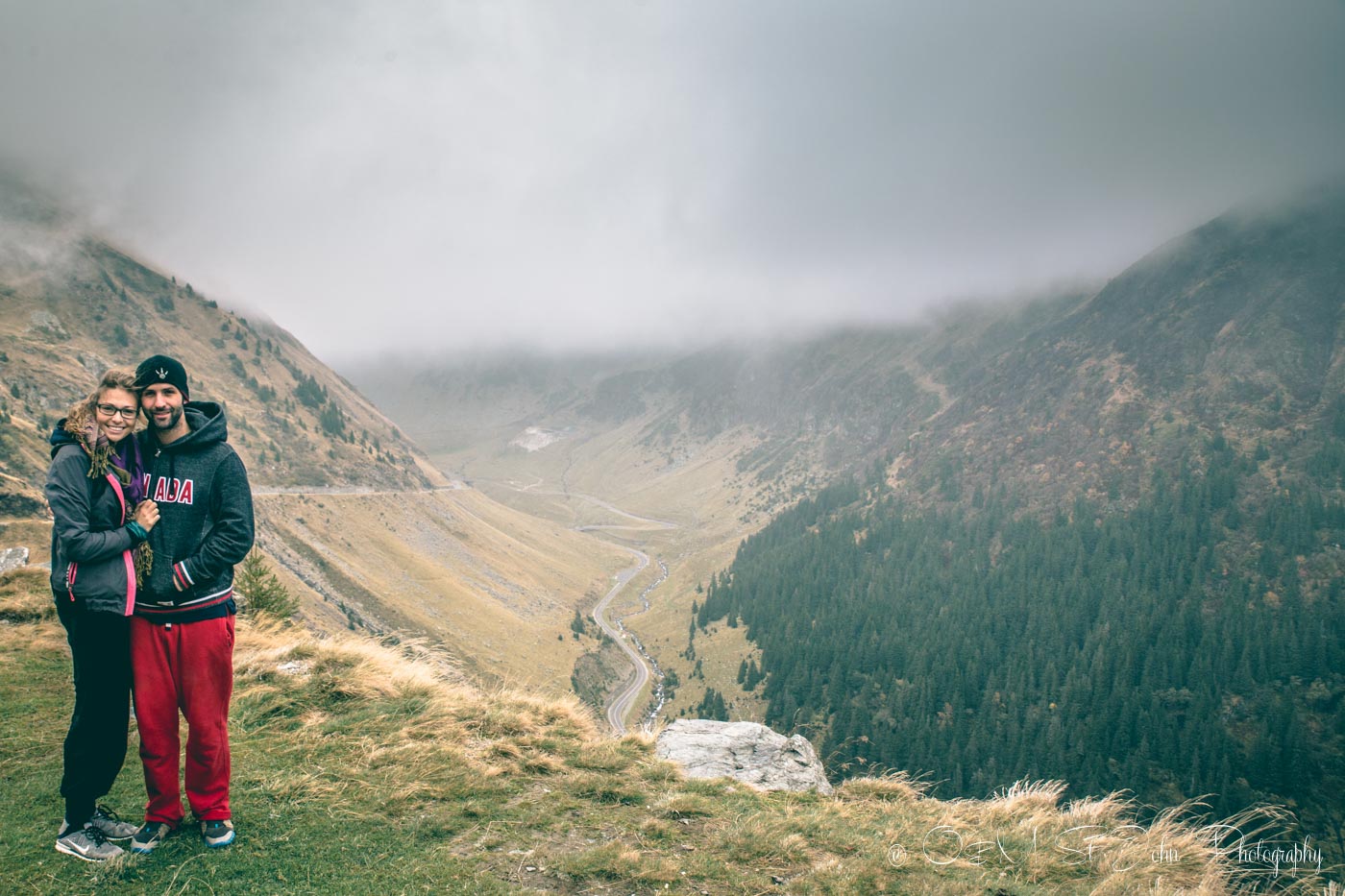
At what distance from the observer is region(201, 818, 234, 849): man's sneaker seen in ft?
20.5

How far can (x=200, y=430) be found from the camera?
21.4 ft

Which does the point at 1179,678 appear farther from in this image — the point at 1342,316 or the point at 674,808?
the point at 1342,316

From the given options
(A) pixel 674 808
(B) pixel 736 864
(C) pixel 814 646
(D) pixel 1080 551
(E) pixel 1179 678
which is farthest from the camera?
(D) pixel 1080 551

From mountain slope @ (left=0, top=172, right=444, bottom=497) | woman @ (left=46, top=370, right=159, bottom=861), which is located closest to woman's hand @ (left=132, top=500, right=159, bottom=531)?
woman @ (left=46, top=370, right=159, bottom=861)

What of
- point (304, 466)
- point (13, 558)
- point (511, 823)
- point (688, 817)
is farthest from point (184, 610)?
point (304, 466)

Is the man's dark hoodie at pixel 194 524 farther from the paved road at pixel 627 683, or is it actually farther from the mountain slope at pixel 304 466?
the paved road at pixel 627 683

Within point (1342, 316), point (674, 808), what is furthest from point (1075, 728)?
point (1342, 316)

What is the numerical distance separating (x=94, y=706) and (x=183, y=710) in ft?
2.57

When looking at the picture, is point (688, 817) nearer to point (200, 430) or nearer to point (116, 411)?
point (200, 430)

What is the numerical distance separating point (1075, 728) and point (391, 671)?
126841mm

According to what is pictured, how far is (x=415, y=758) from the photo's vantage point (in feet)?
29.6

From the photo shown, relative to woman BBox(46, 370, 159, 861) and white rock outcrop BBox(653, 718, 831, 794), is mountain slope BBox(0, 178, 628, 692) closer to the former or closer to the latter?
white rock outcrop BBox(653, 718, 831, 794)

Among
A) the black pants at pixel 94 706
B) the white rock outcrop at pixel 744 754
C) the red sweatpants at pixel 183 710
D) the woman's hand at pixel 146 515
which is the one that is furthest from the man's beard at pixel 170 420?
the white rock outcrop at pixel 744 754

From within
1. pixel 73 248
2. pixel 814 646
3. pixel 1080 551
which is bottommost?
pixel 814 646
